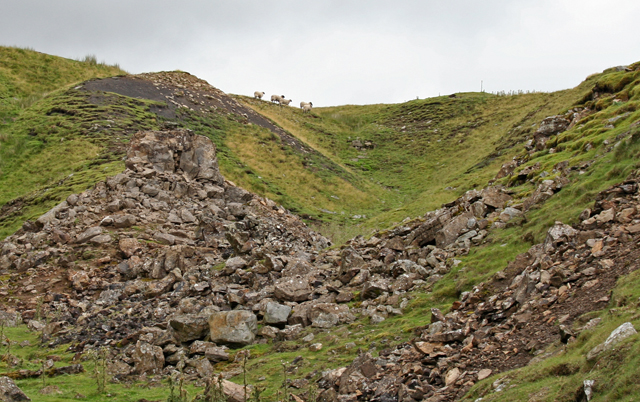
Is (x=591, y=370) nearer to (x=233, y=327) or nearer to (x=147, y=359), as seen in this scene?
(x=233, y=327)

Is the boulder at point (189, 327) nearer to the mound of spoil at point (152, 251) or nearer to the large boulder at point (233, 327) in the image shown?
the mound of spoil at point (152, 251)

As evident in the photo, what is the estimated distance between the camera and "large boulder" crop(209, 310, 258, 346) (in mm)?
14289

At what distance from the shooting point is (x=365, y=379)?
9875 millimetres

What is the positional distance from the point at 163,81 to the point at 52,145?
24.0m

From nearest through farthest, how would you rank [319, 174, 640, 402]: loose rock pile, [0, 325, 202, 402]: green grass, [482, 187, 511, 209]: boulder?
[319, 174, 640, 402]: loose rock pile, [0, 325, 202, 402]: green grass, [482, 187, 511, 209]: boulder

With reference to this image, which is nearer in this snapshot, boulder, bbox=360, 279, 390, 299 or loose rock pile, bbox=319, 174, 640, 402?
loose rock pile, bbox=319, 174, 640, 402

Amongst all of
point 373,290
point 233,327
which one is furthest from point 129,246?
point 373,290

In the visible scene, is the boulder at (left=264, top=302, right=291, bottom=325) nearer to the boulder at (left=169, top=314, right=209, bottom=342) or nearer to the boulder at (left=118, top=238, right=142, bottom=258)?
the boulder at (left=169, top=314, right=209, bottom=342)

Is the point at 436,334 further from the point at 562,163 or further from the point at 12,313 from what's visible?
the point at 12,313

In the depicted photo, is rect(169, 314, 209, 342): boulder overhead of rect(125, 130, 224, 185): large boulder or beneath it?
beneath

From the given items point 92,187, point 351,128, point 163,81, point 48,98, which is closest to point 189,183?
point 92,187

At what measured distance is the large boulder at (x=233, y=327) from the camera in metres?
14.3

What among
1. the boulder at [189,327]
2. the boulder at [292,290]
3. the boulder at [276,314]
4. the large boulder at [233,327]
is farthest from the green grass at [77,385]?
the boulder at [292,290]

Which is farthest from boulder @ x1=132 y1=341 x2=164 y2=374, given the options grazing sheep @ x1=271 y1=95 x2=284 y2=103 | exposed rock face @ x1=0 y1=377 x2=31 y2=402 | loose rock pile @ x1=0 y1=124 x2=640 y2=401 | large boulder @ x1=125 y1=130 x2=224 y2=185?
grazing sheep @ x1=271 y1=95 x2=284 y2=103
